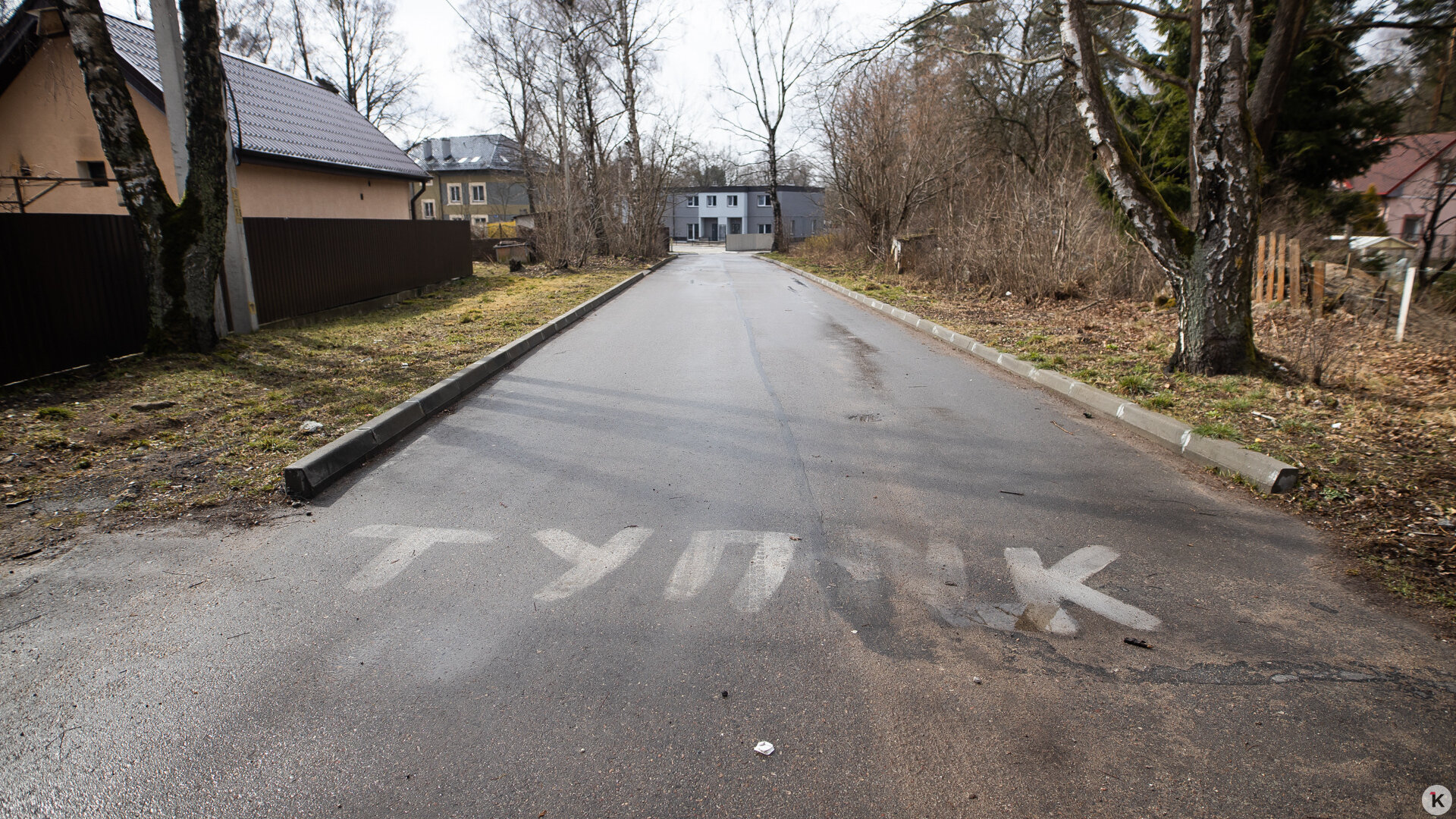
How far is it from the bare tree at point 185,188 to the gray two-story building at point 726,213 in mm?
69240

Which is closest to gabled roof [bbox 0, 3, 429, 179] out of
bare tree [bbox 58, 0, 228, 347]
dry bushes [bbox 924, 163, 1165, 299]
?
bare tree [bbox 58, 0, 228, 347]

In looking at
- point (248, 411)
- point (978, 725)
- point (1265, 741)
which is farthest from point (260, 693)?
point (248, 411)

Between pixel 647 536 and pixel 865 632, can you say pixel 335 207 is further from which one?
pixel 865 632

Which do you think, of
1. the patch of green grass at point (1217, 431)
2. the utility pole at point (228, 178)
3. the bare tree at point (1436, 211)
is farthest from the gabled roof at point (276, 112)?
the bare tree at point (1436, 211)

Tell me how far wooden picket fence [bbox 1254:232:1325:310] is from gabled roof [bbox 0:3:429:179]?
18341 millimetres

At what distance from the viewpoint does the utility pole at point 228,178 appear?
9.32 meters

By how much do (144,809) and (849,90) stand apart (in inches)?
985

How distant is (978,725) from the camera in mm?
2707

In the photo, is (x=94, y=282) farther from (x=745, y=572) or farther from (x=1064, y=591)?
(x=1064, y=591)

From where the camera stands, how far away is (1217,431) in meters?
5.86

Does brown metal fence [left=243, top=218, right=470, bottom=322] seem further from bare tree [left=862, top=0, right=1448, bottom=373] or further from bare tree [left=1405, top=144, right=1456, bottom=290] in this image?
bare tree [left=1405, top=144, right=1456, bottom=290]

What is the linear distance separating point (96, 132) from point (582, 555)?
20.8 metres

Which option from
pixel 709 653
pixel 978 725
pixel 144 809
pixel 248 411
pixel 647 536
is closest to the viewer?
pixel 144 809

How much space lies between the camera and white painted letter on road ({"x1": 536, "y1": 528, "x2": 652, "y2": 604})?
12.2 ft
